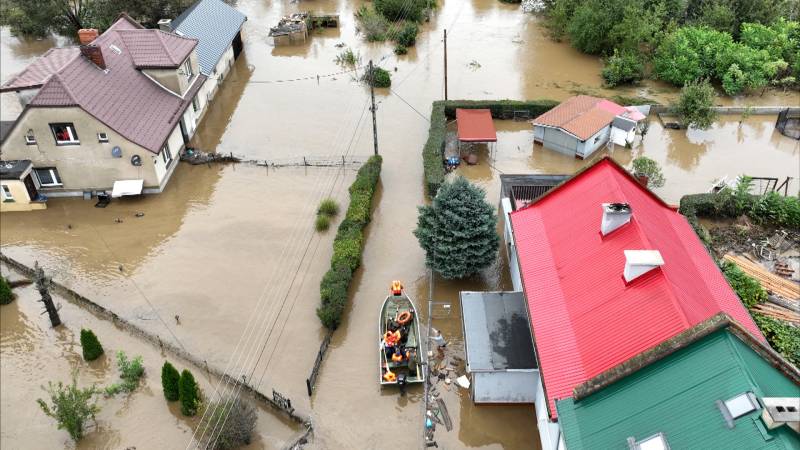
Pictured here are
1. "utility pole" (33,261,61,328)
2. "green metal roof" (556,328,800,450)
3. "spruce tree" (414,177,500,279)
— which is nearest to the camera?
"green metal roof" (556,328,800,450)

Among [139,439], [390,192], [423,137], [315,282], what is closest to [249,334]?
[315,282]

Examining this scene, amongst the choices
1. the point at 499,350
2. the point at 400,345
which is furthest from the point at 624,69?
the point at 400,345

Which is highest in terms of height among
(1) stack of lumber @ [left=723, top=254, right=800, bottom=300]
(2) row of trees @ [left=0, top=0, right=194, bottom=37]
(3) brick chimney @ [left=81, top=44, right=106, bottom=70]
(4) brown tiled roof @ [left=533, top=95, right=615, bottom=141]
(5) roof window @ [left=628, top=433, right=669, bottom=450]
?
(3) brick chimney @ [left=81, top=44, right=106, bottom=70]

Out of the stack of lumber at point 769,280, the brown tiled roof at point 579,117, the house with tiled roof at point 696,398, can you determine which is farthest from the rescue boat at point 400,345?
the brown tiled roof at point 579,117

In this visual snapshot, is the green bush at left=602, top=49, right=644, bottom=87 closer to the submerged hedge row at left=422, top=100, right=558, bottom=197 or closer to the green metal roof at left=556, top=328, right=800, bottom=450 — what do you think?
the submerged hedge row at left=422, top=100, right=558, bottom=197

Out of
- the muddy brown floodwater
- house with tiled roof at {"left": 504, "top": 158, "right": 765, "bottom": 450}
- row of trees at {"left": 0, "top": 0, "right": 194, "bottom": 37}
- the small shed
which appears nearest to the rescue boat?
the muddy brown floodwater

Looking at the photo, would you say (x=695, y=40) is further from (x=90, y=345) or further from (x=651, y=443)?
(x=90, y=345)

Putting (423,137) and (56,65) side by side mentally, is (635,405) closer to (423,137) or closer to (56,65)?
(423,137)

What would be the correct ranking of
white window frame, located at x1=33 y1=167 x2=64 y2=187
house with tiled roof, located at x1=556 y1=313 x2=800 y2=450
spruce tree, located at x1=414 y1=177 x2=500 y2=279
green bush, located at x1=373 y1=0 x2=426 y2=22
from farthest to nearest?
green bush, located at x1=373 y1=0 x2=426 y2=22
white window frame, located at x1=33 y1=167 x2=64 y2=187
spruce tree, located at x1=414 y1=177 x2=500 y2=279
house with tiled roof, located at x1=556 y1=313 x2=800 y2=450
